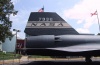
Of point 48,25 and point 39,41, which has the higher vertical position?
point 48,25

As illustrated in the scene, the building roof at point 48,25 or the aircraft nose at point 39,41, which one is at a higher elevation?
the building roof at point 48,25

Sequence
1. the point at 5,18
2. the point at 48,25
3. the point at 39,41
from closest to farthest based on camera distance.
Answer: the point at 39,41, the point at 48,25, the point at 5,18

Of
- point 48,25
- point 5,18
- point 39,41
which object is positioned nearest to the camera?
point 39,41

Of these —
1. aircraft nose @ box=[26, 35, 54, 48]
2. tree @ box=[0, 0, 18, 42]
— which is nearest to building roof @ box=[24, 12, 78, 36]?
aircraft nose @ box=[26, 35, 54, 48]

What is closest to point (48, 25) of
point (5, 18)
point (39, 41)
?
point (39, 41)

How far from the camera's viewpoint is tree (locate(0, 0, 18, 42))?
29.0m

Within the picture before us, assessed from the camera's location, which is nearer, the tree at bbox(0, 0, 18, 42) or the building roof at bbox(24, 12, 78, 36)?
the building roof at bbox(24, 12, 78, 36)

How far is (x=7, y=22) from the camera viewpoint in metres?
29.9

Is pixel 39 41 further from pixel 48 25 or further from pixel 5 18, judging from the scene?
pixel 5 18

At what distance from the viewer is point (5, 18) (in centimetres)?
2984

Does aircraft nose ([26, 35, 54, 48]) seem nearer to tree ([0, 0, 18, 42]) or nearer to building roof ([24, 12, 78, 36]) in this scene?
building roof ([24, 12, 78, 36])

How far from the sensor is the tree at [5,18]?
2899cm

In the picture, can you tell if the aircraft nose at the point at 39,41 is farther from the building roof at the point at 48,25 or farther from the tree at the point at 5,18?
the tree at the point at 5,18

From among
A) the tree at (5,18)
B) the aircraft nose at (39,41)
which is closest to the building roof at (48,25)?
the aircraft nose at (39,41)
